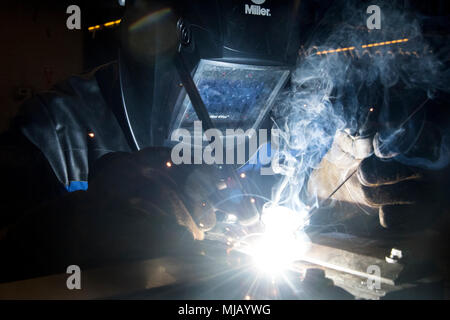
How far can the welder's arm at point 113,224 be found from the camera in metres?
1.41

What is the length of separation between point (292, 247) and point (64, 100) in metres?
1.71

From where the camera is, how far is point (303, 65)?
2348mm

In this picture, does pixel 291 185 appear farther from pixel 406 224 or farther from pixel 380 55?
pixel 380 55

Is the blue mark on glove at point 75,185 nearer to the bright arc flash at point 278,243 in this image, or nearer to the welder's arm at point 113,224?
the welder's arm at point 113,224

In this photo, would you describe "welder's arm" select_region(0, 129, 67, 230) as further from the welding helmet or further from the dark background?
the dark background

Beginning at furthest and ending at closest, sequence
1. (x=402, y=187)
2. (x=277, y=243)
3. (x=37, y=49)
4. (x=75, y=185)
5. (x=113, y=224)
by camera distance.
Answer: (x=37, y=49)
(x=75, y=185)
(x=402, y=187)
(x=277, y=243)
(x=113, y=224)

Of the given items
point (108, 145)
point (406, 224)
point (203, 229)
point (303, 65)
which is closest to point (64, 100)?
point (108, 145)

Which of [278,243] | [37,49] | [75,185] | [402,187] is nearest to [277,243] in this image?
[278,243]

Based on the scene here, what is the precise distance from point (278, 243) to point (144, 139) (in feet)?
3.75

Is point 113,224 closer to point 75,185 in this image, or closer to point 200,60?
point 75,185

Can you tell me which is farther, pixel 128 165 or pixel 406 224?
pixel 406 224

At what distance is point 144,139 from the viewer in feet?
7.25

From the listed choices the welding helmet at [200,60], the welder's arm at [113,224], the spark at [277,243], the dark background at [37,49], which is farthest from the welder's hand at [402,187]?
the dark background at [37,49]

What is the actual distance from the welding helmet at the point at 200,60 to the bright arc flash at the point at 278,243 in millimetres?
696
